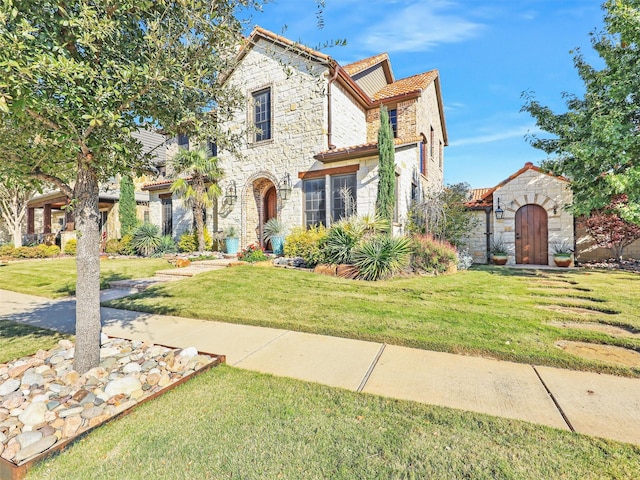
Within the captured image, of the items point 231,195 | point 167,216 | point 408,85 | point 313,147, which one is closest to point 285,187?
point 313,147

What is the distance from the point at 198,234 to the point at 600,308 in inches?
516

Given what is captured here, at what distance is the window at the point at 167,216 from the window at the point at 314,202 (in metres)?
8.24

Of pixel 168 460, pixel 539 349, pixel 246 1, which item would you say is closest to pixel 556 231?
pixel 539 349

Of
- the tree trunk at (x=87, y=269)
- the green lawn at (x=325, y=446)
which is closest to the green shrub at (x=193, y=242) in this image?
the tree trunk at (x=87, y=269)

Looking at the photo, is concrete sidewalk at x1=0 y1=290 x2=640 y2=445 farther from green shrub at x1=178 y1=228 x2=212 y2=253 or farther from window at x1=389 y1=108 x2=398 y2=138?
window at x1=389 y1=108 x2=398 y2=138

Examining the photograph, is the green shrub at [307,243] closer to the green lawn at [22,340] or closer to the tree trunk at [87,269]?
the green lawn at [22,340]

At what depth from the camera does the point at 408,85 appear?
14812mm

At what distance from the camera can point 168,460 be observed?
2.01m

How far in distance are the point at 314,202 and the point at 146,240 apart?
8666 mm

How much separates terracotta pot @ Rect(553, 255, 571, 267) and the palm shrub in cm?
1708

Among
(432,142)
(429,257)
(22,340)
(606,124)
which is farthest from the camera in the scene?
(432,142)

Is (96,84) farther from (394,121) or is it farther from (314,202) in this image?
(394,121)

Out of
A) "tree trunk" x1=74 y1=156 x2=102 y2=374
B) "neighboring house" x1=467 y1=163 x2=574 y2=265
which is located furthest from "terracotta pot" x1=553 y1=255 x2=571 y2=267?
"tree trunk" x1=74 y1=156 x2=102 y2=374

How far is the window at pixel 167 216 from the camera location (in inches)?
622
